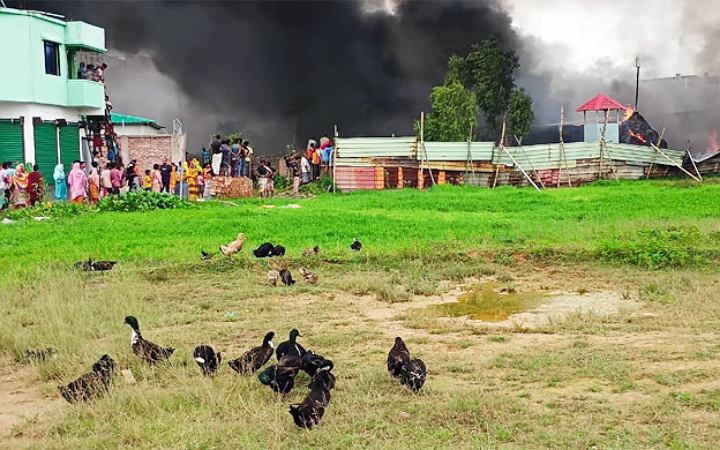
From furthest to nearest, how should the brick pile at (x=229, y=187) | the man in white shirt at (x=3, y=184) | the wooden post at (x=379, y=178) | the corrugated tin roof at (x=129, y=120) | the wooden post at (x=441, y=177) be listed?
the corrugated tin roof at (x=129, y=120), the wooden post at (x=379, y=178), the wooden post at (x=441, y=177), the brick pile at (x=229, y=187), the man in white shirt at (x=3, y=184)

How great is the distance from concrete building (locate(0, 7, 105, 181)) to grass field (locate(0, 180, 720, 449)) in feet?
37.4

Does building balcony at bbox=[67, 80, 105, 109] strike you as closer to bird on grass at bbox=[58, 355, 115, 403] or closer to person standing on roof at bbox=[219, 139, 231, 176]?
person standing on roof at bbox=[219, 139, 231, 176]

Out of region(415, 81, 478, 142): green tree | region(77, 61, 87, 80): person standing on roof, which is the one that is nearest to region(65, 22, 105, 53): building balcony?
region(77, 61, 87, 80): person standing on roof

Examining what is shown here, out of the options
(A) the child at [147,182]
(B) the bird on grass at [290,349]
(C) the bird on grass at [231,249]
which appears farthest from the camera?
(A) the child at [147,182]

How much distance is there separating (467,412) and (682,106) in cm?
4570

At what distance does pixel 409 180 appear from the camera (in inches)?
1260

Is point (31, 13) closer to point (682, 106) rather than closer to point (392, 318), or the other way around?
point (392, 318)

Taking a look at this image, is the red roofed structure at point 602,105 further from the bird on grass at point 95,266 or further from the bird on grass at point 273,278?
the bird on grass at point 95,266

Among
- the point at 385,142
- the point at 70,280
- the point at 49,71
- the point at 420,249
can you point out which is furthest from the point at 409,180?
the point at 70,280

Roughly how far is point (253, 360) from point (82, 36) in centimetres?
2666

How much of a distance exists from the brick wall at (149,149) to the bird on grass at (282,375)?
2745cm

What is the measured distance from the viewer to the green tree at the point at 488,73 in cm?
4038

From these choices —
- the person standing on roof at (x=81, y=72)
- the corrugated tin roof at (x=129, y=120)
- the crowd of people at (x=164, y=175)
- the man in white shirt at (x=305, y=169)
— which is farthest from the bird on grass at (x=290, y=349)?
the corrugated tin roof at (x=129, y=120)

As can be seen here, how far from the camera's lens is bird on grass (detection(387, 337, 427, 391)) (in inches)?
261
